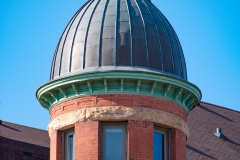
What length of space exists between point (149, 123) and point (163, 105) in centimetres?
109

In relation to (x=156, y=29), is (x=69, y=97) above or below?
below

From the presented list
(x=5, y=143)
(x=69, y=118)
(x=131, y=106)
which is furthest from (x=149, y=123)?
(x=5, y=143)

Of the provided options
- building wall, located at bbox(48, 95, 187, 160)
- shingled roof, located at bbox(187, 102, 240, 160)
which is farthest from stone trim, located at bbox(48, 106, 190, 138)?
shingled roof, located at bbox(187, 102, 240, 160)

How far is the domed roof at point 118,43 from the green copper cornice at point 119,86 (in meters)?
0.31

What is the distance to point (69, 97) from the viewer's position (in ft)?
104

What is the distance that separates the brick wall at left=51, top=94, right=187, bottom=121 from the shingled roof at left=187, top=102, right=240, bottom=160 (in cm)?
966

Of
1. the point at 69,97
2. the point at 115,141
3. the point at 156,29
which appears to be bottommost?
the point at 115,141

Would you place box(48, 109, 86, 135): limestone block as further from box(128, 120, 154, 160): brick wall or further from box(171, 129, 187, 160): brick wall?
box(171, 129, 187, 160): brick wall

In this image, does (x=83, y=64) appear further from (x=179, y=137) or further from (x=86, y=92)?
(x=179, y=137)

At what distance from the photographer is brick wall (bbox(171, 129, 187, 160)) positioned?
103ft

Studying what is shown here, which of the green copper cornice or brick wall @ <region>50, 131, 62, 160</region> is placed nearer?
the green copper cornice

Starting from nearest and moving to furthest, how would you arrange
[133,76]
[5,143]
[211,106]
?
[133,76]
[5,143]
[211,106]

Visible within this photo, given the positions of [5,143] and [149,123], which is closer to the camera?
[149,123]

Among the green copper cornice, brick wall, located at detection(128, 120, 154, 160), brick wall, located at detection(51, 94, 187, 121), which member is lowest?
brick wall, located at detection(128, 120, 154, 160)
